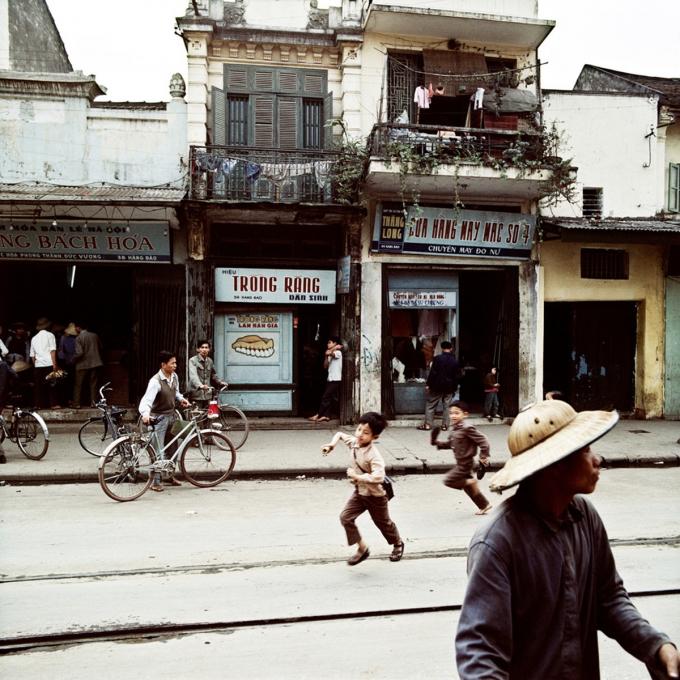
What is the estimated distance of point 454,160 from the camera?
13.1 m

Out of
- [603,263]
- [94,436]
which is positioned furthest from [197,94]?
[603,263]

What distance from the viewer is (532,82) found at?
14.6 m

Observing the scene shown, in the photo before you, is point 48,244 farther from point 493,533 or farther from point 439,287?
point 493,533

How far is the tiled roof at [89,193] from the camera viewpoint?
1223 centimetres

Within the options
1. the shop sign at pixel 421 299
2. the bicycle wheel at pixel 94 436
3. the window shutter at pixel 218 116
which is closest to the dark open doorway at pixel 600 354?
the shop sign at pixel 421 299

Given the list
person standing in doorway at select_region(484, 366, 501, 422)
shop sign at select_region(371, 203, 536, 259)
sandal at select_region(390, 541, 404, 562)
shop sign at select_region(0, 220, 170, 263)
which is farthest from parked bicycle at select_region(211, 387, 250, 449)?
sandal at select_region(390, 541, 404, 562)

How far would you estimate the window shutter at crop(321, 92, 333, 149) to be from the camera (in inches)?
562

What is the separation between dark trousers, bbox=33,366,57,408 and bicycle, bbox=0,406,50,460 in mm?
3355

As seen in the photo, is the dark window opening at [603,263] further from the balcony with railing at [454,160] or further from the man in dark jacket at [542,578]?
the man in dark jacket at [542,578]

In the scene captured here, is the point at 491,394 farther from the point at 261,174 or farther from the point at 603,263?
the point at 261,174

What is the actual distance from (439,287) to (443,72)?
462 centimetres

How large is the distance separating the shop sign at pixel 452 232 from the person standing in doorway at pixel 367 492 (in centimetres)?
893

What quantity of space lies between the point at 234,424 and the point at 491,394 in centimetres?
593

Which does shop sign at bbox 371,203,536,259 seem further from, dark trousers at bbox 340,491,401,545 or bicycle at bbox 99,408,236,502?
dark trousers at bbox 340,491,401,545
